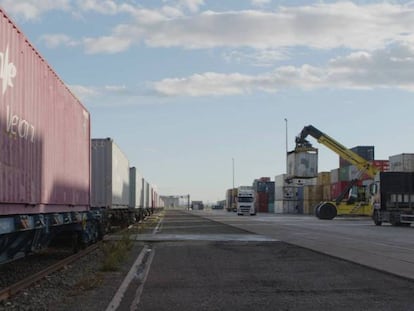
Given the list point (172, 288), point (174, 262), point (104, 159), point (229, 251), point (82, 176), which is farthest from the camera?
point (104, 159)

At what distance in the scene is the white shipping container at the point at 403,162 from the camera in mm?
57688

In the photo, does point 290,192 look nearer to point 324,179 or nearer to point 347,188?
point 324,179

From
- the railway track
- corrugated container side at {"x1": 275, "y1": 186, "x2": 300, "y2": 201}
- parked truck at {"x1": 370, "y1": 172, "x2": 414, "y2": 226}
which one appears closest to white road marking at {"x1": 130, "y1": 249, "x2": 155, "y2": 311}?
the railway track

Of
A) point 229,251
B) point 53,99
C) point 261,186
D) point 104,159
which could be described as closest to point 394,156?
point 104,159

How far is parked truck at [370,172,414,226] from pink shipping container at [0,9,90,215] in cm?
2893

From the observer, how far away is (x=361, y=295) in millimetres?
9852

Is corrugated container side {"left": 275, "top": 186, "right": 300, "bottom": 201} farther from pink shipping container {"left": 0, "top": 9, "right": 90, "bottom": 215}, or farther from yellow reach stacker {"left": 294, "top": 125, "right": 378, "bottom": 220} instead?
pink shipping container {"left": 0, "top": 9, "right": 90, "bottom": 215}

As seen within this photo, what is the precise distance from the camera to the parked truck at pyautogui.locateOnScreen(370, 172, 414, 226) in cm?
4047

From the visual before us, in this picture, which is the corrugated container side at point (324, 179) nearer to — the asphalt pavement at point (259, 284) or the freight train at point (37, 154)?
the asphalt pavement at point (259, 284)

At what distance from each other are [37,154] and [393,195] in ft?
110

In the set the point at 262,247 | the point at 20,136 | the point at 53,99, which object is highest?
the point at 53,99

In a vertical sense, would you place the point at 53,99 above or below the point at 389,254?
above

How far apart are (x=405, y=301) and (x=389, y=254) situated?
851cm

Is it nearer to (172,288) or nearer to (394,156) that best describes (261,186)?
(394,156)
